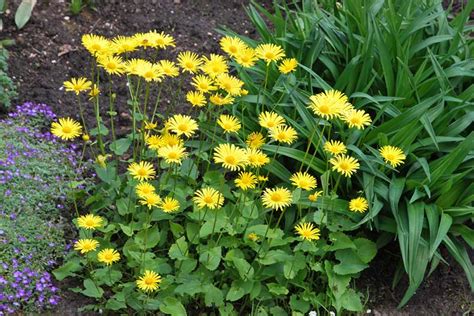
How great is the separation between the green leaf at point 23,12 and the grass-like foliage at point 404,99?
1372 mm

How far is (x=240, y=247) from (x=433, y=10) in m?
1.75

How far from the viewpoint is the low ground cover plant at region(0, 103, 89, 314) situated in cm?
300

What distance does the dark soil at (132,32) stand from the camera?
11.3 ft

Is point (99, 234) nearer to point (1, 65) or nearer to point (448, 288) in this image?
point (1, 65)

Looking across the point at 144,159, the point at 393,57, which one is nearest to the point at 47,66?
the point at 144,159

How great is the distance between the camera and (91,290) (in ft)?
9.79

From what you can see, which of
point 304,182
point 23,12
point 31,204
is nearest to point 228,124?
point 304,182

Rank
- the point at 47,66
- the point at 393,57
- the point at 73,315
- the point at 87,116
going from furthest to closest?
the point at 47,66
the point at 87,116
the point at 393,57
the point at 73,315

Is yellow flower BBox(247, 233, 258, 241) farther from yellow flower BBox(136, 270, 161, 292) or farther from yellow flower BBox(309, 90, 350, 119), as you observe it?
yellow flower BBox(309, 90, 350, 119)

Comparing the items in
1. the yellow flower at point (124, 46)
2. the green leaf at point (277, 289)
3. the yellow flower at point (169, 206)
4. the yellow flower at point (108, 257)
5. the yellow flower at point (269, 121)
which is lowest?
the green leaf at point (277, 289)

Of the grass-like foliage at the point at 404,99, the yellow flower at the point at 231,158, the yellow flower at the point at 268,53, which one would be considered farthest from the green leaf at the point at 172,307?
the yellow flower at the point at 268,53

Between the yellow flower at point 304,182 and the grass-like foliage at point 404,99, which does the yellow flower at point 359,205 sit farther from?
the yellow flower at point 304,182

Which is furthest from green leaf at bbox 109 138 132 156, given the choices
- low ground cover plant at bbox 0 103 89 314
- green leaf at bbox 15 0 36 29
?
green leaf at bbox 15 0 36 29

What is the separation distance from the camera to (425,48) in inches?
152
